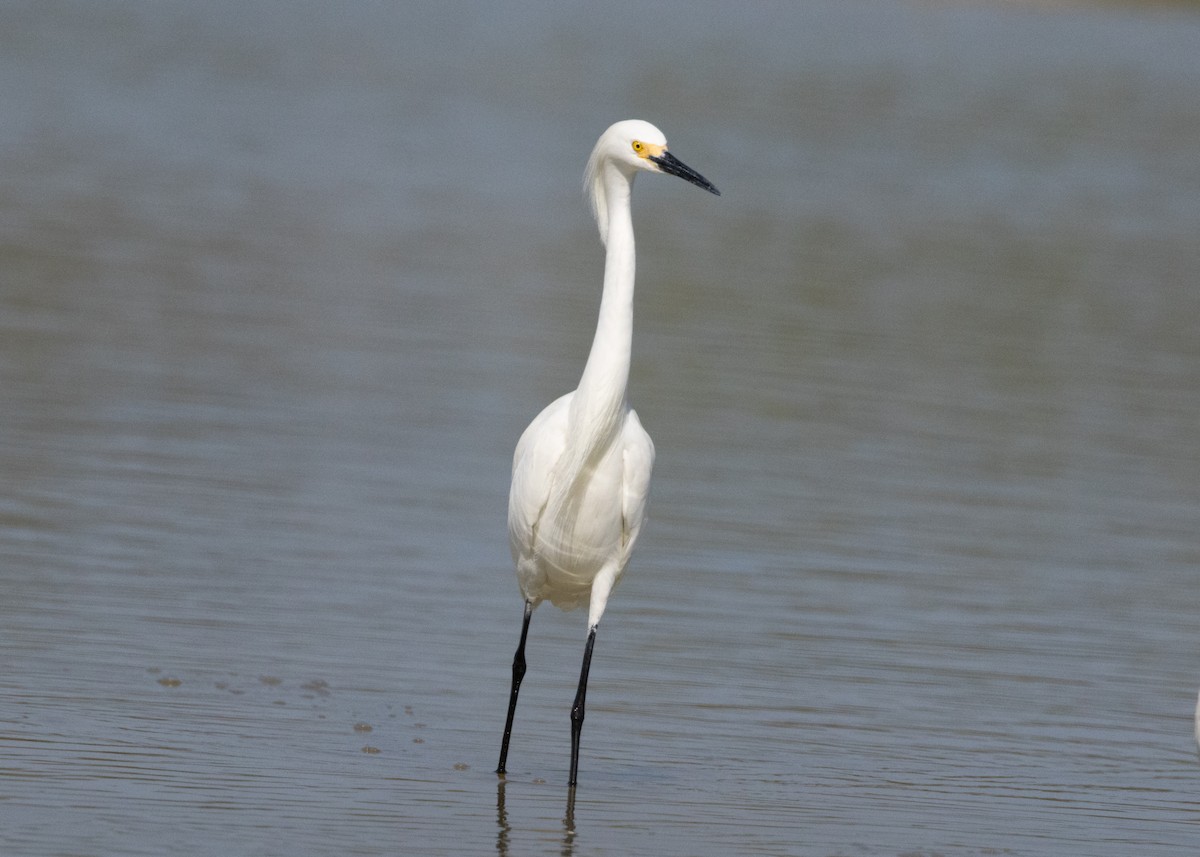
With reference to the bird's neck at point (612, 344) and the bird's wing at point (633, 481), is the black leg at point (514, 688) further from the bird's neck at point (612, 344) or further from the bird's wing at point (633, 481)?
the bird's neck at point (612, 344)

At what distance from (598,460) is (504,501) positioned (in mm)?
3162

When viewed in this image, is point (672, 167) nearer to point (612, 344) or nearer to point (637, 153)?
point (637, 153)

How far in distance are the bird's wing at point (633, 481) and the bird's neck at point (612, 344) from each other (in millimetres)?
177

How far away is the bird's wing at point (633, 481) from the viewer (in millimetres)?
6332

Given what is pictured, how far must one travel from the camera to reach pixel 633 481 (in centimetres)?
634

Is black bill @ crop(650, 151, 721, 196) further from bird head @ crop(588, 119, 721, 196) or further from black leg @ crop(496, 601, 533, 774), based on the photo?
black leg @ crop(496, 601, 533, 774)

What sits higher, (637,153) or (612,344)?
(637,153)

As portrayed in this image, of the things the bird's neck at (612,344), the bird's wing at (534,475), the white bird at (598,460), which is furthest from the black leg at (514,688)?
the bird's neck at (612,344)

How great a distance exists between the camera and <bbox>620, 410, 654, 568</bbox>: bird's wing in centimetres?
633

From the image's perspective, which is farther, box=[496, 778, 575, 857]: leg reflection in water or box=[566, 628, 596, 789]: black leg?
box=[566, 628, 596, 789]: black leg

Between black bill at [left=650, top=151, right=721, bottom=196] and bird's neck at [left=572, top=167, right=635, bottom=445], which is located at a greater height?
black bill at [left=650, top=151, right=721, bottom=196]

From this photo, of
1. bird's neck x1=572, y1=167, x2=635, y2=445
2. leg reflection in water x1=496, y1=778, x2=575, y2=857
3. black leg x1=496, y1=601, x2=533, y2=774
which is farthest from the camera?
black leg x1=496, y1=601, x2=533, y2=774

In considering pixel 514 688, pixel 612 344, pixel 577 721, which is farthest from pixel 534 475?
pixel 577 721

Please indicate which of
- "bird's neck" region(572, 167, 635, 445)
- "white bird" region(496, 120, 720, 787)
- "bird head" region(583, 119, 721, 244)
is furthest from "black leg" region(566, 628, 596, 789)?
"bird head" region(583, 119, 721, 244)
